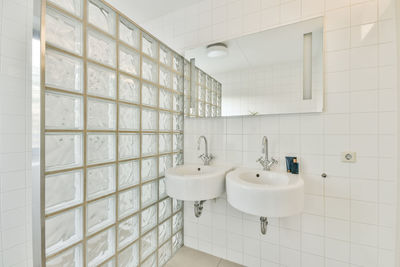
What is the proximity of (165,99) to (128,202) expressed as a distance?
87 cm

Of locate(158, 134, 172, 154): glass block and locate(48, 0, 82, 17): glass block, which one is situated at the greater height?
locate(48, 0, 82, 17): glass block

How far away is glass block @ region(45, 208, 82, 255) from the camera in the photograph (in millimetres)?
813

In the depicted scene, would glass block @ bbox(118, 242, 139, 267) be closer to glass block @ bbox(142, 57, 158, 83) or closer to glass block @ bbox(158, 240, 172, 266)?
glass block @ bbox(158, 240, 172, 266)

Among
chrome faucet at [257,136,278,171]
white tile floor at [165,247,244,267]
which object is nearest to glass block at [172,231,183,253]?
white tile floor at [165,247,244,267]

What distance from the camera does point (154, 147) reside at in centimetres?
145

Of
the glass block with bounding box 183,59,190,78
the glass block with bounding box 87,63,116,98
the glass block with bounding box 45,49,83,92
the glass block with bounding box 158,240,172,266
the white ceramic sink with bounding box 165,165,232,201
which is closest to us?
the glass block with bounding box 45,49,83,92

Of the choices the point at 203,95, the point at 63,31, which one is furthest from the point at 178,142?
the point at 63,31

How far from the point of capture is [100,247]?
103cm

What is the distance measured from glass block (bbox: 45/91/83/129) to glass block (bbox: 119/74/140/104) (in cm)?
28

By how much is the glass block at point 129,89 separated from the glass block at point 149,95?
2.6 inches

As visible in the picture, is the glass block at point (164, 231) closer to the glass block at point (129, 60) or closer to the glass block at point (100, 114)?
the glass block at point (100, 114)

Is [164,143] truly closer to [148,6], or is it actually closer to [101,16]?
[101,16]

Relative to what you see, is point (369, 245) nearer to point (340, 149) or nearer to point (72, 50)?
point (340, 149)

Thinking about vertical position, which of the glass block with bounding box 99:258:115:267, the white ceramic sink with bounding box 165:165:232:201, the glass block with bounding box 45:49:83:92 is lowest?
the glass block with bounding box 99:258:115:267
